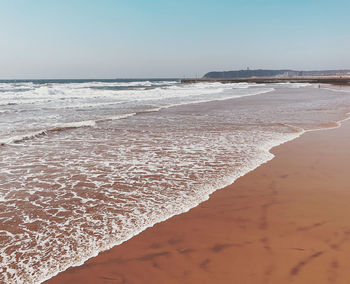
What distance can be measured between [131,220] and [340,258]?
274cm

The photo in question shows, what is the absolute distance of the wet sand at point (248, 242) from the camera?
10.4 ft

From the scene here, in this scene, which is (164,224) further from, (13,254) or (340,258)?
(340,258)

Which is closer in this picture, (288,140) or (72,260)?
(72,260)

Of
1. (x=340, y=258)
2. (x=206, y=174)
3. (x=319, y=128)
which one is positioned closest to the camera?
(x=340, y=258)

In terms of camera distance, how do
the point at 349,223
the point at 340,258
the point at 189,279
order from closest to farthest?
the point at 189,279 < the point at 340,258 < the point at 349,223

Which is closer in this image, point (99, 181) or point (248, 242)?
point (248, 242)

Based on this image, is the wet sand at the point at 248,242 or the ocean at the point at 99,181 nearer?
the wet sand at the point at 248,242

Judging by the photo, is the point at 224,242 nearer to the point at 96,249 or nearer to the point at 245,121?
the point at 96,249

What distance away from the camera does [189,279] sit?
10.2 ft

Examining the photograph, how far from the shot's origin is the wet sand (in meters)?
3.17

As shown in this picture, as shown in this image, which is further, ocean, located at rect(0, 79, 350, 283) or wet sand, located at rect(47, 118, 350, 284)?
ocean, located at rect(0, 79, 350, 283)

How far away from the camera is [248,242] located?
379cm

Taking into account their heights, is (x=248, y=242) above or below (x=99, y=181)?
below

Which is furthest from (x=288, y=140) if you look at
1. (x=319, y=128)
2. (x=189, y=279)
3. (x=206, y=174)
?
(x=189, y=279)
